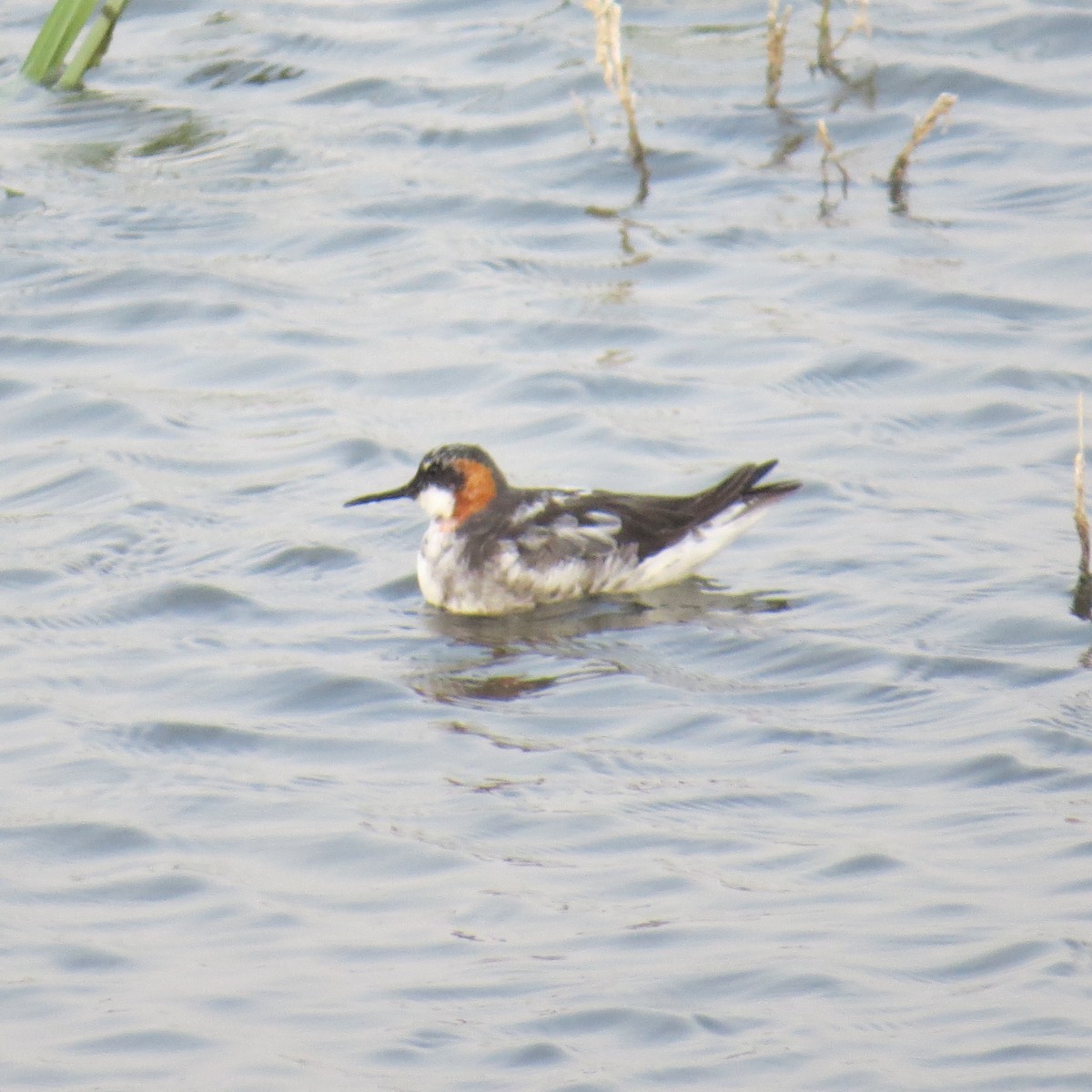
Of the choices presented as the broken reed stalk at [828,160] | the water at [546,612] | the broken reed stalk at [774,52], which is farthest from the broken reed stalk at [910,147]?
the broken reed stalk at [774,52]

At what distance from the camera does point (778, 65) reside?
14.9 meters

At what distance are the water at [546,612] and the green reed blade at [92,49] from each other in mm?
191

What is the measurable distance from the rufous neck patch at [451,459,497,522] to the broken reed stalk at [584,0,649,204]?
4.17 metres

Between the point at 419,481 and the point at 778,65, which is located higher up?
the point at 778,65

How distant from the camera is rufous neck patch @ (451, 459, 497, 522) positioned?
10.0 metres

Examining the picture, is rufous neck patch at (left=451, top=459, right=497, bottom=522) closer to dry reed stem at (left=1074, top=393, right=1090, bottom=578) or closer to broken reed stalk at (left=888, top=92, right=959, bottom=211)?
dry reed stem at (left=1074, top=393, right=1090, bottom=578)

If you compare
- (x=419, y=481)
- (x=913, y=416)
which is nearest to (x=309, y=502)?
(x=419, y=481)

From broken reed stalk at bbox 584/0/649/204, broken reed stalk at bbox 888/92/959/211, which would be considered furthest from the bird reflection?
broken reed stalk at bbox 584/0/649/204

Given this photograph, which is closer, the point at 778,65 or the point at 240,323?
the point at 240,323

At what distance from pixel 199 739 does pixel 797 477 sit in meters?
3.66

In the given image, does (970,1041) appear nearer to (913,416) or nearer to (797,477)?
(797,477)

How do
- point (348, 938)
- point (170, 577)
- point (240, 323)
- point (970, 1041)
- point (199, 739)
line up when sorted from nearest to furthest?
point (970, 1041) → point (348, 938) → point (199, 739) → point (170, 577) → point (240, 323)

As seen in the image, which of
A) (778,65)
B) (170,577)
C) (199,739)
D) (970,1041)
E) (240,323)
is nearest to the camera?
(970,1041)

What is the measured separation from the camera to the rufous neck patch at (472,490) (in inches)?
394
